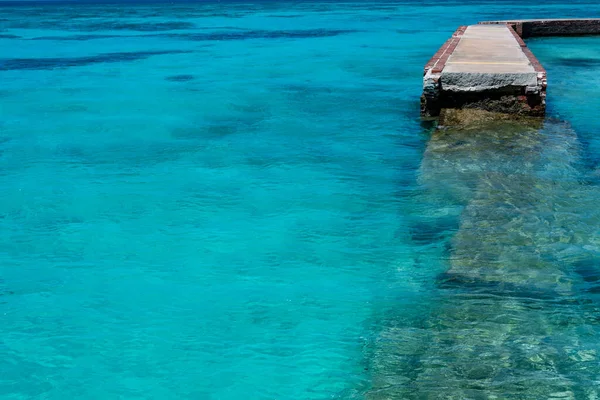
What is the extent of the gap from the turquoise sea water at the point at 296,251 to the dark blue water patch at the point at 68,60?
6.13 m

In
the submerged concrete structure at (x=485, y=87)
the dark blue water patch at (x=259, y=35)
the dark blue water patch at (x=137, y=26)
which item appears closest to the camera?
the submerged concrete structure at (x=485, y=87)

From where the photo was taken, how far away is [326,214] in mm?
6887

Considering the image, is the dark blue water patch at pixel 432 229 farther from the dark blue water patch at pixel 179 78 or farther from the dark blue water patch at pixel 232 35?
the dark blue water patch at pixel 232 35

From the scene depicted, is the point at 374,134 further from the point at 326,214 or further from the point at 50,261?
the point at 50,261

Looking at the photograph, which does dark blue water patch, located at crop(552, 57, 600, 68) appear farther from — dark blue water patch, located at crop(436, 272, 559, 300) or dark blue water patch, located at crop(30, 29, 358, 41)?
dark blue water patch, located at crop(436, 272, 559, 300)

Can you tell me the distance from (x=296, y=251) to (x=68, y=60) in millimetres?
15172

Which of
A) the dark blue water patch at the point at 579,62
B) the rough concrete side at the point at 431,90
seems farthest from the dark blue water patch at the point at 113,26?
the rough concrete side at the point at 431,90

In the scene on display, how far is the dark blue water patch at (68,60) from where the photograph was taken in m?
18.3

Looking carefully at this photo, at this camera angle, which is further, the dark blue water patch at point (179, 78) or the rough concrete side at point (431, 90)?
the dark blue water patch at point (179, 78)

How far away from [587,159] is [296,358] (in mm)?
4923

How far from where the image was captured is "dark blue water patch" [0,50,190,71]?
18.3 meters

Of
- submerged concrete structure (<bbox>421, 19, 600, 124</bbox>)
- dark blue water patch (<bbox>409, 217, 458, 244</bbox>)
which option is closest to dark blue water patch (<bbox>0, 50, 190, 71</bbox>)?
submerged concrete structure (<bbox>421, 19, 600, 124</bbox>)

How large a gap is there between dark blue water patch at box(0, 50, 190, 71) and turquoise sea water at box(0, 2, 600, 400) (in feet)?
20.1

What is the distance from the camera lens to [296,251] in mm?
6039
